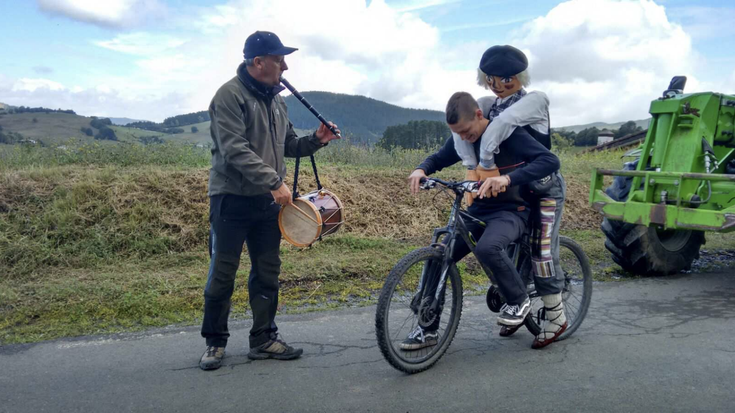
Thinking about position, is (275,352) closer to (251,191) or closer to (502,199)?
(251,191)

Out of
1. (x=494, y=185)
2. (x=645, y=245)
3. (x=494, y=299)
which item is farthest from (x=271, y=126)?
(x=645, y=245)

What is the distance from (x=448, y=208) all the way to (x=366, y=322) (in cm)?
529

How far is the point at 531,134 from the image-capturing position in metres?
4.26

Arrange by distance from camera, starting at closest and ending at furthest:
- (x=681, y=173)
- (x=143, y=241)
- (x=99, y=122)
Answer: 1. (x=681, y=173)
2. (x=143, y=241)
3. (x=99, y=122)

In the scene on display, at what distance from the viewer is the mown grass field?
5387 mm

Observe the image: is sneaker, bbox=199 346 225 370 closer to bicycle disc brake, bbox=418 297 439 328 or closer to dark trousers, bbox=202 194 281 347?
dark trousers, bbox=202 194 281 347

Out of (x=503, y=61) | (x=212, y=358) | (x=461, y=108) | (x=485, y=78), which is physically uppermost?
(x=503, y=61)

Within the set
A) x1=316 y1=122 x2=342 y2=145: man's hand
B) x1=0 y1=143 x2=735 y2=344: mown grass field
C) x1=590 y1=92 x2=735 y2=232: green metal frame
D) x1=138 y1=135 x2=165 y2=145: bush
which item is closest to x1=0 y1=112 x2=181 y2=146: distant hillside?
x1=138 y1=135 x2=165 y2=145: bush

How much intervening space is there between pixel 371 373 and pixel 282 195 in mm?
1347

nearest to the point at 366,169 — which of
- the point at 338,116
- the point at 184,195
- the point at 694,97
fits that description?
the point at 184,195

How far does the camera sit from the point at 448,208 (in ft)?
33.4

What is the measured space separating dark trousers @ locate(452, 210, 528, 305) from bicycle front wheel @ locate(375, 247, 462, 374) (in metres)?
0.27

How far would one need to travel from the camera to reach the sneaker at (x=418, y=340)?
415cm

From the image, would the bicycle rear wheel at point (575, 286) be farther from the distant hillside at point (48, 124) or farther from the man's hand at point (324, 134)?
the distant hillside at point (48, 124)
